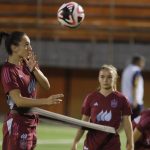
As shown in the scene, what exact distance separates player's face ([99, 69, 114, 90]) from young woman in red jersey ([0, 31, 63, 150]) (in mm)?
874

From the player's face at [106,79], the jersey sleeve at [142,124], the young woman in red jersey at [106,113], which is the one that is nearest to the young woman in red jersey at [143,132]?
the jersey sleeve at [142,124]

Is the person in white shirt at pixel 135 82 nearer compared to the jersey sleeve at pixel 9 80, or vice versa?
the jersey sleeve at pixel 9 80

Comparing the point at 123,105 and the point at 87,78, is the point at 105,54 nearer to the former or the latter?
the point at 87,78

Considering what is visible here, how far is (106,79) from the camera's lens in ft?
24.1

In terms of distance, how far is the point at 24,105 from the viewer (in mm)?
6281

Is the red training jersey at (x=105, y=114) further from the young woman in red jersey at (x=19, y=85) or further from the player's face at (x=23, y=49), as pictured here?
the player's face at (x=23, y=49)

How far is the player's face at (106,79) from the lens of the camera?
7312 millimetres

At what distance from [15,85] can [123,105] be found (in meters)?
1.45

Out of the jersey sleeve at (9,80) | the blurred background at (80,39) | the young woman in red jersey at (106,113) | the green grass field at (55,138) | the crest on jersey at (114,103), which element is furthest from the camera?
the blurred background at (80,39)

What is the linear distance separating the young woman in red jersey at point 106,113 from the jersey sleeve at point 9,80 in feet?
3.78

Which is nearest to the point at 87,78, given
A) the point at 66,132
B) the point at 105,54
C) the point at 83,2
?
the point at 105,54

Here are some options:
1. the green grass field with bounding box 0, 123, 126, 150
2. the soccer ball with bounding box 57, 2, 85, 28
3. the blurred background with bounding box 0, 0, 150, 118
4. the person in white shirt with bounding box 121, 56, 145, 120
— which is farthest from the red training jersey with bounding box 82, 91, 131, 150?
the blurred background with bounding box 0, 0, 150, 118

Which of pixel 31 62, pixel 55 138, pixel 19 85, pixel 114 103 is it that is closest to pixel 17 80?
pixel 19 85

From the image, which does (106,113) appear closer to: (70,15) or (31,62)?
(31,62)
